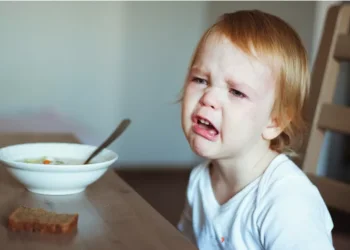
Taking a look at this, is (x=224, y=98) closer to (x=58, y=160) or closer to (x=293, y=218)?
(x=293, y=218)

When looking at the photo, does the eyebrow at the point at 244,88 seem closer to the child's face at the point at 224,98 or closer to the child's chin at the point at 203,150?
the child's face at the point at 224,98

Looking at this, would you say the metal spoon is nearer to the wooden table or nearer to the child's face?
the wooden table

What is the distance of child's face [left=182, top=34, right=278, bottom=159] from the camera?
95cm

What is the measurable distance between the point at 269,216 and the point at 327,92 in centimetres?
67

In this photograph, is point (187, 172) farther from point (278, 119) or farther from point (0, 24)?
point (278, 119)

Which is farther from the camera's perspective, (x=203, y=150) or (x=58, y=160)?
(x=58, y=160)

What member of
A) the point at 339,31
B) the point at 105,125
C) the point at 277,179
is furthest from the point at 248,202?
the point at 105,125

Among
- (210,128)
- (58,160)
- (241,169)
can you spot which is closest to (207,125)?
(210,128)

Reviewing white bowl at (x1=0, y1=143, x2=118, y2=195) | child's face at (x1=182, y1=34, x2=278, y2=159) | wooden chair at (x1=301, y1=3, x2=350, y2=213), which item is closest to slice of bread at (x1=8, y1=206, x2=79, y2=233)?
white bowl at (x1=0, y1=143, x2=118, y2=195)

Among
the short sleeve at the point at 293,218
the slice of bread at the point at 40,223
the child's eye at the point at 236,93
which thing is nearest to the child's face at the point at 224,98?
the child's eye at the point at 236,93

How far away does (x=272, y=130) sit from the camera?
41.6 inches

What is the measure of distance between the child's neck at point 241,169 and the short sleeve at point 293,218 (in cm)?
8

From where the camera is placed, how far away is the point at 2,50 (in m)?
2.98

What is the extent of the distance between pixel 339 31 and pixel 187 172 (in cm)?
195
